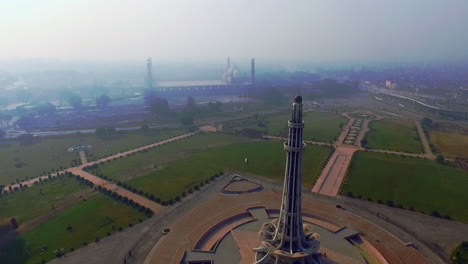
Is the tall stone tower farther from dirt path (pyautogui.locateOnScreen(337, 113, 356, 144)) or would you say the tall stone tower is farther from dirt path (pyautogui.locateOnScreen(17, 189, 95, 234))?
dirt path (pyautogui.locateOnScreen(337, 113, 356, 144))

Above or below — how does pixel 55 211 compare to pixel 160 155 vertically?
below

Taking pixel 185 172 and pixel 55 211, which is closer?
pixel 55 211

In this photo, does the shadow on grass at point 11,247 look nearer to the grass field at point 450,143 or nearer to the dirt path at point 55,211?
the dirt path at point 55,211

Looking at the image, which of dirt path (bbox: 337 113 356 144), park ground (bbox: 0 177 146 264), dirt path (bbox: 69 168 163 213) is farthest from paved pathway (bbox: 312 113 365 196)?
park ground (bbox: 0 177 146 264)

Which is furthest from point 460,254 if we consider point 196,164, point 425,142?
point 425,142

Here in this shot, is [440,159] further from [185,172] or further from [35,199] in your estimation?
[35,199]

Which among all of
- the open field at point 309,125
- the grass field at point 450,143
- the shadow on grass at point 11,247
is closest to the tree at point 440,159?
the grass field at point 450,143
